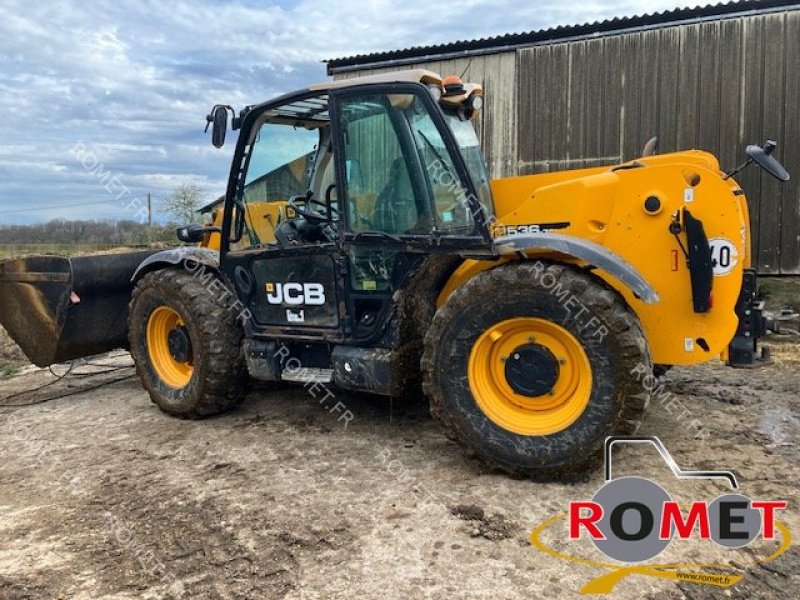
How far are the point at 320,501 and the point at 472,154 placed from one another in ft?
8.22

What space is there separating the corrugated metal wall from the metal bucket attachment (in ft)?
25.0

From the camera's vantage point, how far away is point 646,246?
3736mm

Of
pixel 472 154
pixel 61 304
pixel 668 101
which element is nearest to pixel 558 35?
pixel 668 101

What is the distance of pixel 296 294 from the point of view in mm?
4645

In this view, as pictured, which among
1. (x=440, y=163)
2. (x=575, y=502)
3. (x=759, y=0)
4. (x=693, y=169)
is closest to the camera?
(x=575, y=502)

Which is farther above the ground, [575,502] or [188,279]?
[188,279]

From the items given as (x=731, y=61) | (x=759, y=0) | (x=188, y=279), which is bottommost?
(x=188, y=279)

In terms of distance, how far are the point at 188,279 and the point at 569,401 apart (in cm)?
310

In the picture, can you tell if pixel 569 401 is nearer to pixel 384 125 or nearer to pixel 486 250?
pixel 486 250

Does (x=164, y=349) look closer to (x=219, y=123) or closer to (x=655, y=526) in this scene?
(x=219, y=123)

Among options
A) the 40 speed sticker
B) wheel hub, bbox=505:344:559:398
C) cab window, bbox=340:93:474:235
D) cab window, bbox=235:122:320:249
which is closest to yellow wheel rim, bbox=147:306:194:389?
cab window, bbox=235:122:320:249

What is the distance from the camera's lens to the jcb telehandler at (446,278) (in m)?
3.60

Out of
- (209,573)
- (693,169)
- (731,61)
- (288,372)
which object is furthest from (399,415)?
(731,61)

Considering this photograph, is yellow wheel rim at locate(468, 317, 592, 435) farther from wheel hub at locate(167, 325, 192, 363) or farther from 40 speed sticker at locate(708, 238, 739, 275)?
wheel hub at locate(167, 325, 192, 363)
